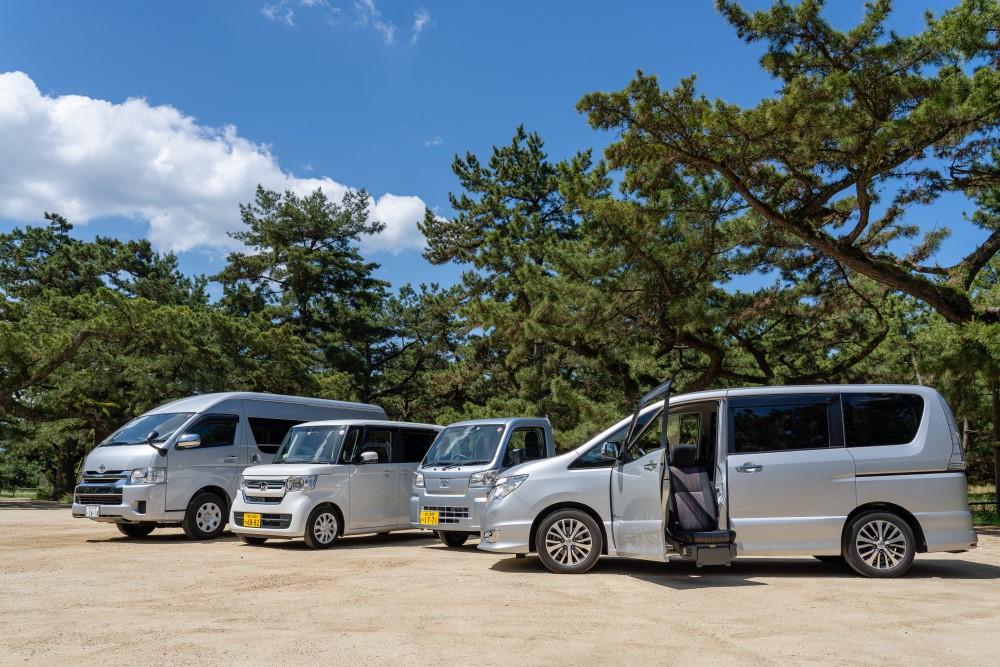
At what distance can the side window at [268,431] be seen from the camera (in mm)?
13336

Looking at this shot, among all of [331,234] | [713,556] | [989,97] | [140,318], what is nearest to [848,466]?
[713,556]

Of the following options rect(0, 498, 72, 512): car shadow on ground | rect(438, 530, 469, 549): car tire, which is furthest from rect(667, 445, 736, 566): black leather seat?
rect(0, 498, 72, 512): car shadow on ground

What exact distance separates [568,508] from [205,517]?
273 inches

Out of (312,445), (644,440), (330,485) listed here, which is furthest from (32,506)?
(644,440)

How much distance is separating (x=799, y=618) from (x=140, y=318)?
24085 millimetres

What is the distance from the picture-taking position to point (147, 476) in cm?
1170

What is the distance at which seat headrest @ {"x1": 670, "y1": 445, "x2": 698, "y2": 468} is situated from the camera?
27.8 feet

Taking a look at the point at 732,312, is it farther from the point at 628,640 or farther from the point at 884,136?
the point at 628,640

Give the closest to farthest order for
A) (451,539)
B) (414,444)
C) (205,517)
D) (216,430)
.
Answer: (451,539), (205,517), (414,444), (216,430)

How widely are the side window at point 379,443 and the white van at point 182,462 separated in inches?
97.5

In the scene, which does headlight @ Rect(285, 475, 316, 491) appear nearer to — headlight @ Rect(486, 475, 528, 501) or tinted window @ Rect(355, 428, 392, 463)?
tinted window @ Rect(355, 428, 392, 463)

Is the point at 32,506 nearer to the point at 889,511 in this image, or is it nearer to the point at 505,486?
the point at 505,486

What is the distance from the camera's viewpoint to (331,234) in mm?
41500

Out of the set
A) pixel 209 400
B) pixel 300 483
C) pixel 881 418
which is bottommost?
pixel 300 483
